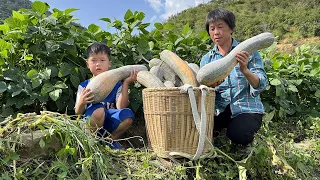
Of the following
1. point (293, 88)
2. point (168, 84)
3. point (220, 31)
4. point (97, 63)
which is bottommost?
point (293, 88)

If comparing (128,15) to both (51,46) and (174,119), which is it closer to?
(51,46)

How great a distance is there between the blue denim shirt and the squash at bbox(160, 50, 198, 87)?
0.36 metres

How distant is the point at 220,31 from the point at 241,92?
538mm

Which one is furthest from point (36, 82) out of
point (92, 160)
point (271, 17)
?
point (271, 17)

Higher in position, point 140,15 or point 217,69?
point 140,15

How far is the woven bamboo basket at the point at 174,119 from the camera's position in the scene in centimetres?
229

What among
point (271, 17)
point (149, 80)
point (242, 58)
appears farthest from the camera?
point (271, 17)

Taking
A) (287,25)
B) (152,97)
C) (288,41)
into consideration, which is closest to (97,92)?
(152,97)

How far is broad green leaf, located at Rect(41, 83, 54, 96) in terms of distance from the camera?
10.1 ft

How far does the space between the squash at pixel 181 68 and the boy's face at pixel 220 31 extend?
1.28 ft

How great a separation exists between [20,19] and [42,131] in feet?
5.53

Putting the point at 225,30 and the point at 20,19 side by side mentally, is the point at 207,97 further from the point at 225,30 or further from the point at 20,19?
the point at 20,19

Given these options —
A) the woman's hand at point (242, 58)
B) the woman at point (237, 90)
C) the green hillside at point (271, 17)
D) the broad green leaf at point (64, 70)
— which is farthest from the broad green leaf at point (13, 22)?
the green hillside at point (271, 17)

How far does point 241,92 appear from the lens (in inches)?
108
